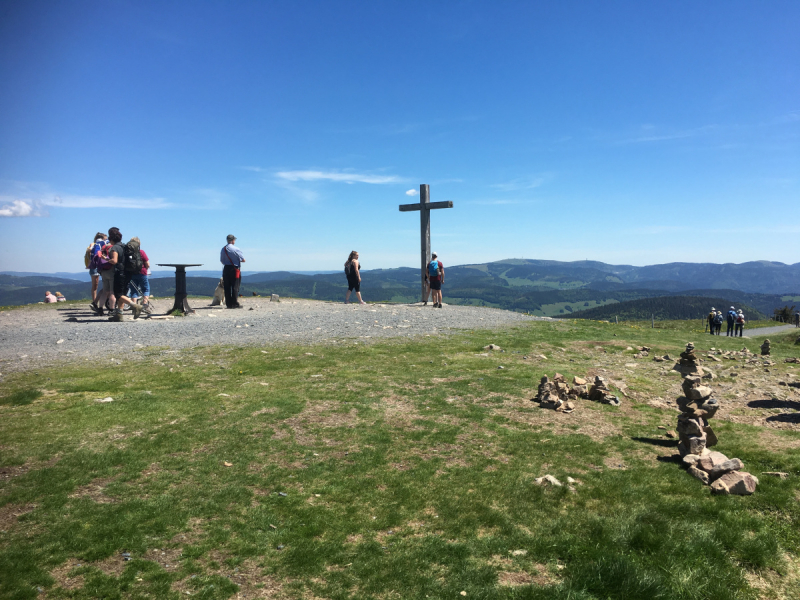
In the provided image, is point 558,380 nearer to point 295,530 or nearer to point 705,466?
point 705,466

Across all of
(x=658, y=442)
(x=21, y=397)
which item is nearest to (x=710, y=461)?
(x=658, y=442)

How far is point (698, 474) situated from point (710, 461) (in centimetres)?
37

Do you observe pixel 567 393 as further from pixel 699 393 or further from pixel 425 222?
pixel 425 222

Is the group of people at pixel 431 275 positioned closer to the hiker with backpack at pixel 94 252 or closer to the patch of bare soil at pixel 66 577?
the hiker with backpack at pixel 94 252

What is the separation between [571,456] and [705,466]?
179 cm

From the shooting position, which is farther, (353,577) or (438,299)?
(438,299)

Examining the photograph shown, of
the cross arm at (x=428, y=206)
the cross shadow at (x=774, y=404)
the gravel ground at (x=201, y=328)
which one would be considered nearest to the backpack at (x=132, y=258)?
the gravel ground at (x=201, y=328)

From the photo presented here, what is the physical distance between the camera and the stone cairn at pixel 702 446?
5.91m

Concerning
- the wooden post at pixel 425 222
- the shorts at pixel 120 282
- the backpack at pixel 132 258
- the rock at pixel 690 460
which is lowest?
the rock at pixel 690 460

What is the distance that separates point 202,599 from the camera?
4219mm

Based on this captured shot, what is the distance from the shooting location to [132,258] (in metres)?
20.4

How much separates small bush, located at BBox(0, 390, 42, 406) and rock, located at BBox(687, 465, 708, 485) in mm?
11689

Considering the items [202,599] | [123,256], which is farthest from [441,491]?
[123,256]

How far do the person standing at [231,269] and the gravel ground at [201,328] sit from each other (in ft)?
3.06
